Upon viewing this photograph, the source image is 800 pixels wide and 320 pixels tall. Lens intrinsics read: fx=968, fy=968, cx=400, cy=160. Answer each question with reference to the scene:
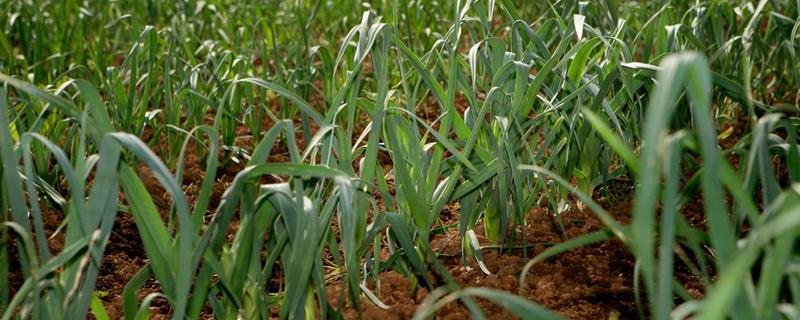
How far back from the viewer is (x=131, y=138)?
115cm

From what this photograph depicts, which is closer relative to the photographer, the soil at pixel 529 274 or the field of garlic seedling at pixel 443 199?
the field of garlic seedling at pixel 443 199

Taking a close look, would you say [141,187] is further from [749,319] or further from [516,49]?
[516,49]

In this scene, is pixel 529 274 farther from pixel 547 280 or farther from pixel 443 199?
pixel 443 199

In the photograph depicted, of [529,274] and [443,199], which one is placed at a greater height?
[443,199]

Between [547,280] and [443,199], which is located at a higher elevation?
[443,199]

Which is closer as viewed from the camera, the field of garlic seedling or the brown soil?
the field of garlic seedling

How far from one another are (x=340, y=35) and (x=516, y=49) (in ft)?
6.38

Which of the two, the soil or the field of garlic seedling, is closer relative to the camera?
the field of garlic seedling

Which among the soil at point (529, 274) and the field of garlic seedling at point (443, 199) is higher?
the field of garlic seedling at point (443, 199)

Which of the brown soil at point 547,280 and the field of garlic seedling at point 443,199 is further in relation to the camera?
the brown soil at point 547,280

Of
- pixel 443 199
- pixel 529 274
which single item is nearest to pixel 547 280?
pixel 529 274

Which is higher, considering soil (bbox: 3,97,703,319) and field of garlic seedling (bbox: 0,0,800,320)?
field of garlic seedling (bbox: 0,0,800,320)

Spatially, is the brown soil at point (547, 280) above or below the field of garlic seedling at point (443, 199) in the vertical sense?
below

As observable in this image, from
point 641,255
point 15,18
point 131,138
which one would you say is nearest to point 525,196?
point 131,138
